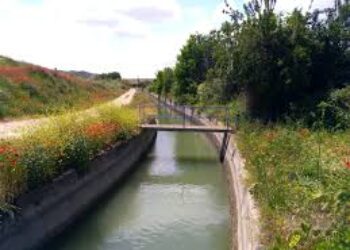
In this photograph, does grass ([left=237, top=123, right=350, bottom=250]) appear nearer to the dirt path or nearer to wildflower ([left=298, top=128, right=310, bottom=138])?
wildflower ([left=298, top=128, right=310, bottom=138])

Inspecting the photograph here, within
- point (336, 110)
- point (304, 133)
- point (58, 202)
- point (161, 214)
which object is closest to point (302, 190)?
point (58, 202)

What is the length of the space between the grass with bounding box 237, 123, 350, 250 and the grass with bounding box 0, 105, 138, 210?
4.28 meters

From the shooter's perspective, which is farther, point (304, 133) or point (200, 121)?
point (200, 121)

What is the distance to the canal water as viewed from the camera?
40.2ft

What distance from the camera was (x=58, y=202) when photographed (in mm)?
12586

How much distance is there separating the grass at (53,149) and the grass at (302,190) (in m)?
4.28

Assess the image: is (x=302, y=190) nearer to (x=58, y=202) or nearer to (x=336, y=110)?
(x=58, y=202)

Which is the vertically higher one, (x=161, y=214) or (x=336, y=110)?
(x=336, y=110)

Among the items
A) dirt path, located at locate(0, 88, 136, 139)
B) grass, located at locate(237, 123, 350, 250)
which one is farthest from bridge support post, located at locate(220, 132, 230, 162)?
grass, located at locate(237, 123, 350, 250)

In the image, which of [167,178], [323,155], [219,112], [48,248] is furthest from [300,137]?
[219,112]

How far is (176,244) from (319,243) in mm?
5202

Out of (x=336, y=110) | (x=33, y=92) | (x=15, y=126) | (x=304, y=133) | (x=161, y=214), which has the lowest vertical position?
(x=161, y=214)

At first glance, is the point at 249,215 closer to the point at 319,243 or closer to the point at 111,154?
the point at 319,243

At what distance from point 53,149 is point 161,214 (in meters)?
3.43
